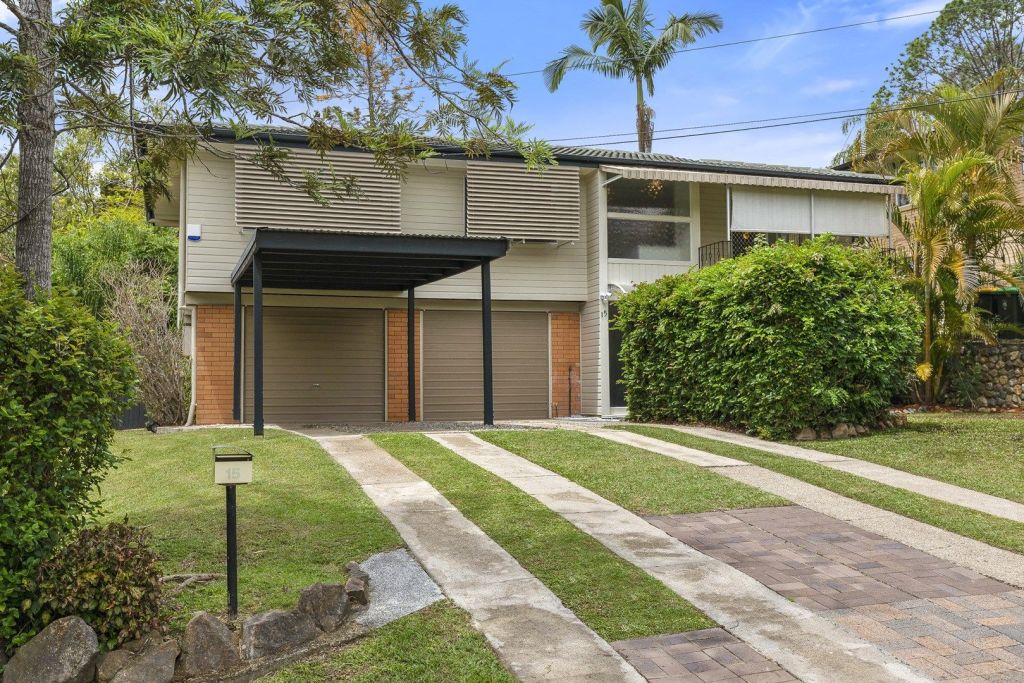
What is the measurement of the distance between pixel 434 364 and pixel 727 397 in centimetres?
689

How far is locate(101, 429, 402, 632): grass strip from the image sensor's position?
567 cm

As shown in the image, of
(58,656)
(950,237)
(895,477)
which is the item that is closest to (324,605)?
(58,656)

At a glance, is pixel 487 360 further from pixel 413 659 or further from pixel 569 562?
pixel 413 659

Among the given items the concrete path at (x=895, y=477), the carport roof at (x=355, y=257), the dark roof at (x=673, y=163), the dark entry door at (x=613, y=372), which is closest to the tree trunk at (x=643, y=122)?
the dark roof at (x=673, y=163)

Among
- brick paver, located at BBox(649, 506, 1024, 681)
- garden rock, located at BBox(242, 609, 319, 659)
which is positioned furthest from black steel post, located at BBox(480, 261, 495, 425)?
garden rock, located at BBox(242, 609, 319, 659)

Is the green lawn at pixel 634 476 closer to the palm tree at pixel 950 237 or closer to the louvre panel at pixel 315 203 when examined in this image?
the louvre panel at pixel 315 203

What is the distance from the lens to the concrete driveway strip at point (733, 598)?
14.9 feet

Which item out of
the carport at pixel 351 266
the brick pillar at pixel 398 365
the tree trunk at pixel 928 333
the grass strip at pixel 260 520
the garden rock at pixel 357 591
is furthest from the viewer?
the brick pillar at pixel 398 365

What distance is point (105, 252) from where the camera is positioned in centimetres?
2470

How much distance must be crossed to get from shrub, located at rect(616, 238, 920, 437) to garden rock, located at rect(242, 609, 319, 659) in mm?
8436

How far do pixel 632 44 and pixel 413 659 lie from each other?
1062 inches

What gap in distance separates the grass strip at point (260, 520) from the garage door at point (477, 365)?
22.0ft

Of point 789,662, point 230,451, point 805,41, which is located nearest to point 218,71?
point 230,451

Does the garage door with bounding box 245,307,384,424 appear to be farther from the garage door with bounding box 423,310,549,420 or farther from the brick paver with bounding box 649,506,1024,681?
the brick paver with bounding box 649,506,1024,681
